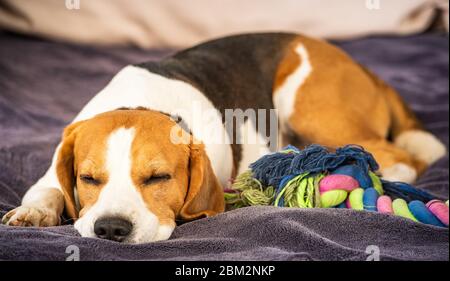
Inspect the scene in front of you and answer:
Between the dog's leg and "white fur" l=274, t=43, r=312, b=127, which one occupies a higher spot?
"white fur" l=274, t=43, r=312, b=127

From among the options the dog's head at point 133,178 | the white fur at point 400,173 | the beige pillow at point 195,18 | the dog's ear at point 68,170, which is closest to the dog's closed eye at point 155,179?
the dog's head at point 133,178

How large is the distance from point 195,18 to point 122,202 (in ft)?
9.70

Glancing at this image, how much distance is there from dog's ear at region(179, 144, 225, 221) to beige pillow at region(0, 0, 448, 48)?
2526 millimetres

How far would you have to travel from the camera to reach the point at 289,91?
390 cm

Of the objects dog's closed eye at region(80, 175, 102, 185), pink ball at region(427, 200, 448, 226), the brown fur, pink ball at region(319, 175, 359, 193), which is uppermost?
the brown fur

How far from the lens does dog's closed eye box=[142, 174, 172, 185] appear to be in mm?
2489

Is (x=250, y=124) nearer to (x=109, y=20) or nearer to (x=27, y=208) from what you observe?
(x=27, y=208)

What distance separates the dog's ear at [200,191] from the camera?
2.60 meters

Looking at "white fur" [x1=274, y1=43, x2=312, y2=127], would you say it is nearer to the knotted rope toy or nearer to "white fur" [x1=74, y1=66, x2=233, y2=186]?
"white fur" [x1=74, y1=66, x2=233, y2=186]

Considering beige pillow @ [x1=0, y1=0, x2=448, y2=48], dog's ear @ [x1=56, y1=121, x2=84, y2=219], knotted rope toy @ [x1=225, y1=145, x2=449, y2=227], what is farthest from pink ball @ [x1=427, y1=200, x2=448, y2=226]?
beige pillow @ [x1=0, y1=0, x2=448, y2=48]

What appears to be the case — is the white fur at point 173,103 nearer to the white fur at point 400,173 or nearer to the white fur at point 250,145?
the white fur at point 250,145

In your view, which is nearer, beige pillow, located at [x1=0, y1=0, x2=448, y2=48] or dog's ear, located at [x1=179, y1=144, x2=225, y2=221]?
dog's ear, located at [x1=179, y1=144, x2=225, y2=221]

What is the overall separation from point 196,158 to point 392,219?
785 millimetres

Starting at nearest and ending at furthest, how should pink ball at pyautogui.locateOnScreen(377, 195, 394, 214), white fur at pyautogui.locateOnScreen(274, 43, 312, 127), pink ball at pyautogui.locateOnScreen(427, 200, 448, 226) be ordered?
1. pink ball at pyautogui.locateOnScreen(427, 200, 448, 226)
2. pink ball at pyautogui.locateOnScreen(377, 195, 394, 214)
3. white fur at pyautogui.locateOnScreen(274, 43, 312, 127)
